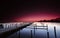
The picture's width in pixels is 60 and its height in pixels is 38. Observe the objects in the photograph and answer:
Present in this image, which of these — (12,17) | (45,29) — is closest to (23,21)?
(12,17)

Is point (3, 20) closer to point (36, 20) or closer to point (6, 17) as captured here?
point (6, 17)

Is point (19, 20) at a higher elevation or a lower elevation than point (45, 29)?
higher

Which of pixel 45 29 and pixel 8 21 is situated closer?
pixel 45 29

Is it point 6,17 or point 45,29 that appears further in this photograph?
point 6,17

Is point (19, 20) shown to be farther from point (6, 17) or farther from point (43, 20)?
point (43, 20)

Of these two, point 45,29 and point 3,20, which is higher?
point 3,20

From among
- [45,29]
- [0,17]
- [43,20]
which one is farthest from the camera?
[43,20]

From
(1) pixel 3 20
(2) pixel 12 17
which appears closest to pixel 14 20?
(2) pixel 12 17

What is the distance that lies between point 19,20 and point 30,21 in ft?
0.60

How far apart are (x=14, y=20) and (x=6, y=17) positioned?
142mm

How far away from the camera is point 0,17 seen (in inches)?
72.0

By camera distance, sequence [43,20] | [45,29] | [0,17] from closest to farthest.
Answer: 1. [45,29]
2. [0,17]
3. [43,20]

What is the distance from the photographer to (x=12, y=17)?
1912 mm

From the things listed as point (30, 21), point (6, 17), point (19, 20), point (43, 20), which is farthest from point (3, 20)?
point (43, 20)
